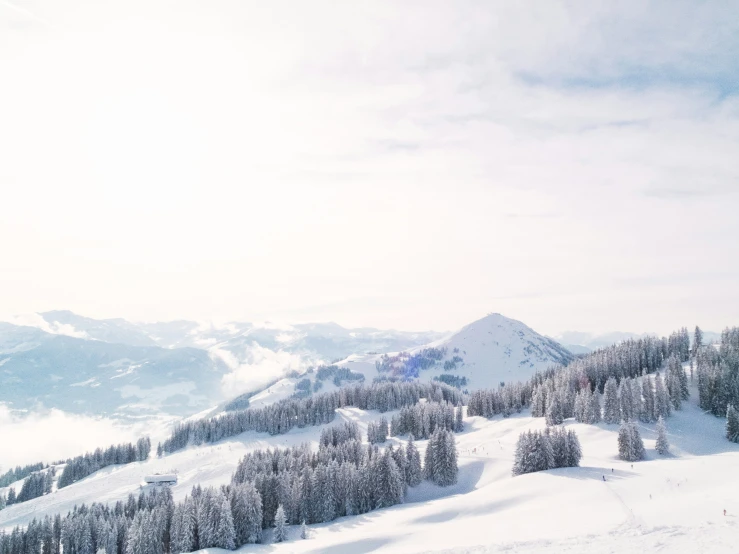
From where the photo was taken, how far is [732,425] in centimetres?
10994

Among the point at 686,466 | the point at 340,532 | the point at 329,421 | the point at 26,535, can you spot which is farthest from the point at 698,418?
the point at 26,535

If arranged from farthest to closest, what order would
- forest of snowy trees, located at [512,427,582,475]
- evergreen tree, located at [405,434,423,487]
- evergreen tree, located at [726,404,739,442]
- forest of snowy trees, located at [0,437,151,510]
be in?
forest of snowy trees, located at [0,437,151,510] < evergreen tree, located at [726,404,739,442] < evergreen tree, located at [405,434,423,487] < forest of snowy trees, located at [512,427,582,475]

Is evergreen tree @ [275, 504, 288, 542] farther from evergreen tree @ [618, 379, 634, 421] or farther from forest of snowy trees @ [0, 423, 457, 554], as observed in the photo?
evergreen tree @ [618, 379, 634, 421]

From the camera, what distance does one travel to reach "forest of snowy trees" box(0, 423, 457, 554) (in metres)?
83.5

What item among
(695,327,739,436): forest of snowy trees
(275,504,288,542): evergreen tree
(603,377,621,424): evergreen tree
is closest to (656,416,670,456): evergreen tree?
(603,377,621,424): evergreen tree

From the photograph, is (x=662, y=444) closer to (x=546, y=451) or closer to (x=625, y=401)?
(x=625, y=401)

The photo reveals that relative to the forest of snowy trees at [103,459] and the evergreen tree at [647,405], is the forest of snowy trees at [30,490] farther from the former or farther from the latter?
the evergreen tree at [647,405]

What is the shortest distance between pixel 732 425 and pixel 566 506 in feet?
240

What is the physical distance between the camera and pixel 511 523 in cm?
6328

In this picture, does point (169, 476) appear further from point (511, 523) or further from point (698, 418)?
point (698, 418)

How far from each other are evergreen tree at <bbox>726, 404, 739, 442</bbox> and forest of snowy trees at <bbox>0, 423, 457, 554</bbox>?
223 feet

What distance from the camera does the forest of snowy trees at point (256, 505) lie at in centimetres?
8350

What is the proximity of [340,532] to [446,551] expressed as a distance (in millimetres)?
33704

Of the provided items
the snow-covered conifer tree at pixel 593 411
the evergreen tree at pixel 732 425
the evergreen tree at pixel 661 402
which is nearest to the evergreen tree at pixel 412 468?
the snow-covered conifer tree at pixel 593 411
